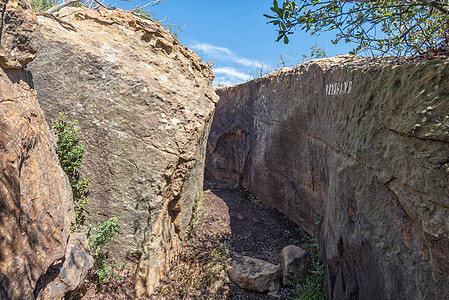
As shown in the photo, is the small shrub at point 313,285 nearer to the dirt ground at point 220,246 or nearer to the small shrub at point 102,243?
the dirt ground at point 220,246

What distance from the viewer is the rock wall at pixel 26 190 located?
1725 millimetres

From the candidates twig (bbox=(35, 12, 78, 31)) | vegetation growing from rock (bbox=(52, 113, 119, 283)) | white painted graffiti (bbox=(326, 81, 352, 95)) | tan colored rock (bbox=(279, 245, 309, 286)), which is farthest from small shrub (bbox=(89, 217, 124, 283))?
white painted graffiti (bbox=(326, 81, 352, 95))

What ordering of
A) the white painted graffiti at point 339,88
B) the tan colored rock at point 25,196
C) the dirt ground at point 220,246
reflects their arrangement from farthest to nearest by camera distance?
1. the dirt ground at point 220,246
2. the white painted graffiti at point 339,88
3. the tan colored rock at point 25,196

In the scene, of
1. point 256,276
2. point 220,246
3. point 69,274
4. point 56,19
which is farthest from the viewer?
point 220,246

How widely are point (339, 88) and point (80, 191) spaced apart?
129 inches

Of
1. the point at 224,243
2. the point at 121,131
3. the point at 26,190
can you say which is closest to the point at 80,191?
the point at 121,131

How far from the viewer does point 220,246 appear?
182 inches

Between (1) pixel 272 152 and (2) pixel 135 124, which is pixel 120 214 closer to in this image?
(2) pixel 135 124

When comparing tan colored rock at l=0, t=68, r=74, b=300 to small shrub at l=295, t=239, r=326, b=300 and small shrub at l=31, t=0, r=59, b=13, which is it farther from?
small shrub at l=31, t=0, r=59, b=13

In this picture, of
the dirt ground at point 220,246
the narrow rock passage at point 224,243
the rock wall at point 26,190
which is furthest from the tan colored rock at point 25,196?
the narrow rock passage at point 224,243

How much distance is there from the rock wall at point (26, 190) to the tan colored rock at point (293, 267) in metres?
2.47

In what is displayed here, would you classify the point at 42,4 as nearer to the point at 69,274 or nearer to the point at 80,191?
the point at 80,191

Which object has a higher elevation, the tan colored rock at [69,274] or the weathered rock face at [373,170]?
the weathered rock face at [373,170]

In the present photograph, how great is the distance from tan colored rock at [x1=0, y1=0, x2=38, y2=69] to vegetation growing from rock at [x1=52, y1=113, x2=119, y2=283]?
3.79ft
